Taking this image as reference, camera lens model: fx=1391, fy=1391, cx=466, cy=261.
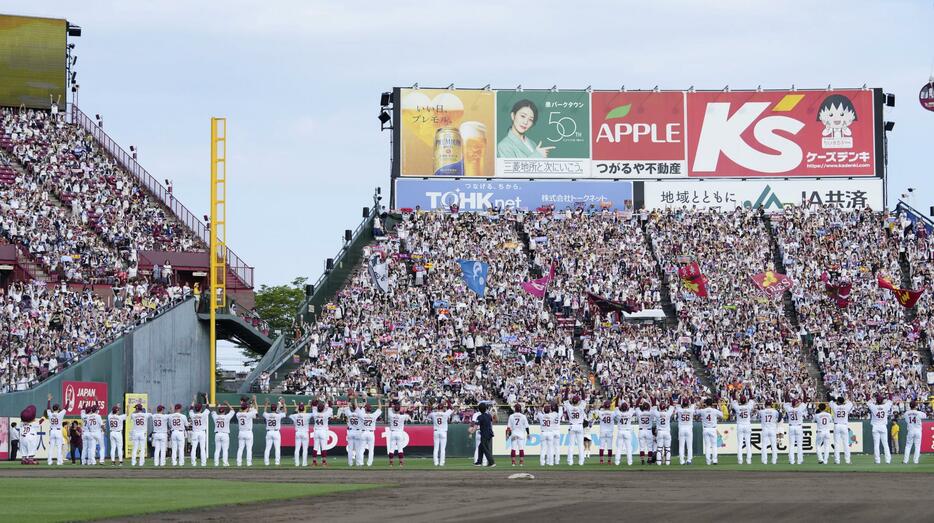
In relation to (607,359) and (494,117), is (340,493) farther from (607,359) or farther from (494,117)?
(494,117)

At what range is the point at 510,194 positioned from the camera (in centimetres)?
7200

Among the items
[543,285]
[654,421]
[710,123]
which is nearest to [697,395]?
[543,285]

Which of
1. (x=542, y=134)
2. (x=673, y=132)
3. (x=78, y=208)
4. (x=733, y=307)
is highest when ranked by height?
(x=673, y=132)

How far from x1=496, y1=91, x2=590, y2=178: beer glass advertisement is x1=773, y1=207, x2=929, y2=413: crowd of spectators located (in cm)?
1104

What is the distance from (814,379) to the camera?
58625 millimetres

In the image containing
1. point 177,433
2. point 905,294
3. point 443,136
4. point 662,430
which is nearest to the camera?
point 662,430

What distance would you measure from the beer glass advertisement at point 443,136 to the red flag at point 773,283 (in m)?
15.2

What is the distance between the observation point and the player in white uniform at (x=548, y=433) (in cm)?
4006

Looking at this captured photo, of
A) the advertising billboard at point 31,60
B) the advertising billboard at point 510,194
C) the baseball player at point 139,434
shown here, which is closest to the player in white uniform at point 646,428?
the baseball player at point 139,434

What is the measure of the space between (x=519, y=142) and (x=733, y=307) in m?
15.2

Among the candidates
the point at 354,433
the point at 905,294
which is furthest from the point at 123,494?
the point at 905,294

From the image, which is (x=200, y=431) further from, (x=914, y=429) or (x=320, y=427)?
(x=914, y=429)

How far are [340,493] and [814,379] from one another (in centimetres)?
3652

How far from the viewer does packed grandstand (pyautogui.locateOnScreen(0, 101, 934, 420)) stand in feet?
184
